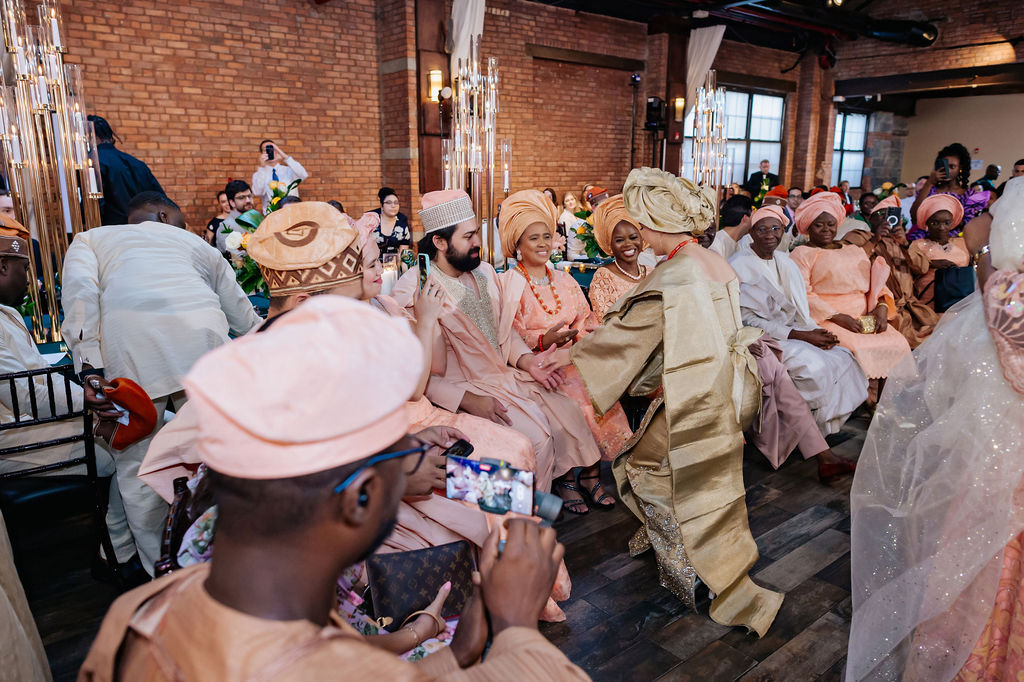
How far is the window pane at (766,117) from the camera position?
13875mm

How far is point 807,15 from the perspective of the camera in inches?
468

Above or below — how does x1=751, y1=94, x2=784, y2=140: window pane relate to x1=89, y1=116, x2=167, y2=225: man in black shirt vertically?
above

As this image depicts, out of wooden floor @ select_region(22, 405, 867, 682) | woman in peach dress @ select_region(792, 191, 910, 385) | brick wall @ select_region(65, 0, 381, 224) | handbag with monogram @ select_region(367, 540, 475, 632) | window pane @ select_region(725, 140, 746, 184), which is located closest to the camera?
handbag with monogram @ select_region(367, 540, 475, 632)

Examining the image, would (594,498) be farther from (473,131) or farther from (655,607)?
(473,131)

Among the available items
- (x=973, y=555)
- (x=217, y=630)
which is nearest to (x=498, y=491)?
(x=217, y=630)

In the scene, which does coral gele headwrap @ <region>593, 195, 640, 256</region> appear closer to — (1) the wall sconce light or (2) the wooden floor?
(2) the wooden floor

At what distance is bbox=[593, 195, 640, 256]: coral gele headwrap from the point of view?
4109 mm

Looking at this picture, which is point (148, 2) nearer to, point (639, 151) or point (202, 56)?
point (202, 56)

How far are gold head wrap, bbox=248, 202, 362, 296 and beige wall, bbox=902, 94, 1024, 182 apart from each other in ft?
56.8

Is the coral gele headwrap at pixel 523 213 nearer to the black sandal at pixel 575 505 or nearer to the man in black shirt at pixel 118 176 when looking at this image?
the black sandal at pixel 575 505

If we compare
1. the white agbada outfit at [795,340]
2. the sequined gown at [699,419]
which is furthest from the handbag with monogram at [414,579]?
the white agbada outfit at [795,340]

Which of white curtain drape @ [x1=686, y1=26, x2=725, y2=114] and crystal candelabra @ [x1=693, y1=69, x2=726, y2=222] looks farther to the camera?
white curtain drape @ [x1=686, y1=26, x2=725, y2=114]

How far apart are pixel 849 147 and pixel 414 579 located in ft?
58.3

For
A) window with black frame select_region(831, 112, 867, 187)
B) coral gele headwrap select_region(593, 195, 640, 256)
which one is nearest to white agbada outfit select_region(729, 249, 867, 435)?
coral gele headwrap select_region(593, 195, 640, 256)
